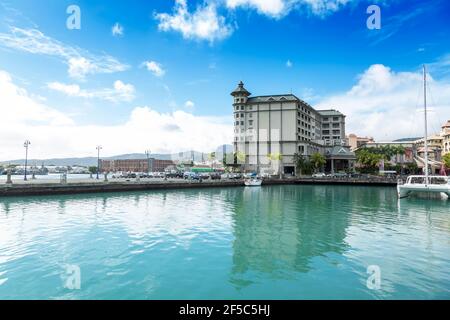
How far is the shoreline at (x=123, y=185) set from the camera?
39219mm

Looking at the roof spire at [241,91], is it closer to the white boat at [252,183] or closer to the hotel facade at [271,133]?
the hotel facade at [271,133]

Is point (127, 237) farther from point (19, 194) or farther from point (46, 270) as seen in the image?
point (19, 194)

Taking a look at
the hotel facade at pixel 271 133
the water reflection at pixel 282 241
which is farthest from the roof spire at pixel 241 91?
the water reflection at pixel 282 241

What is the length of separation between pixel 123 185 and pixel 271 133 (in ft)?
209

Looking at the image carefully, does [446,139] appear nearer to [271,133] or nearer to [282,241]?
[271,133]

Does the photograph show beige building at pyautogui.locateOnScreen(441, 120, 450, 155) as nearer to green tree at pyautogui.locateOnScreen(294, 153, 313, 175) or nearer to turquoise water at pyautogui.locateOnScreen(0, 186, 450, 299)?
green tree at pyautogui.locateOnScreen(294, 153, 313, 175)

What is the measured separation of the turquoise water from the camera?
9.60m

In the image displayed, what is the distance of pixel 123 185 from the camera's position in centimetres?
5141

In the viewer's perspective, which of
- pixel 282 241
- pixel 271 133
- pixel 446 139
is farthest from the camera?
pixel 446 139

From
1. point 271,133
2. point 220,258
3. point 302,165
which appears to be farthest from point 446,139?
point 220,258

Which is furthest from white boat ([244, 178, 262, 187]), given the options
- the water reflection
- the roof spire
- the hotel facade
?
the roof spire

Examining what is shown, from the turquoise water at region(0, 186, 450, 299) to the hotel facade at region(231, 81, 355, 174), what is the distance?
77100 mm

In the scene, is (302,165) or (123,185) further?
(302,165)

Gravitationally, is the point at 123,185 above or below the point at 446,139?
below
